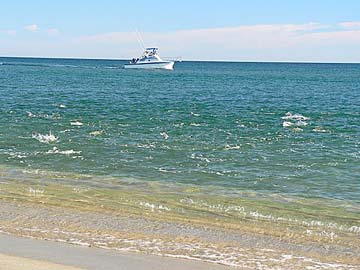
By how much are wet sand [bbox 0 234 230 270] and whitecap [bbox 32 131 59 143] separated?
18.0m

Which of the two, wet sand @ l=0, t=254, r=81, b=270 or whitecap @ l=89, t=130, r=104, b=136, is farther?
whitecap @ l=89, t=130, r=104, b=136

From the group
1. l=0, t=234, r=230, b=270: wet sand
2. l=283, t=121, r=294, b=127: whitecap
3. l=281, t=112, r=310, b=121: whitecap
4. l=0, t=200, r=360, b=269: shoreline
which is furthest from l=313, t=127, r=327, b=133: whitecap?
l=0, t=234, r=230, b=270: wet sand

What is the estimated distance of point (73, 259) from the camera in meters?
11.3

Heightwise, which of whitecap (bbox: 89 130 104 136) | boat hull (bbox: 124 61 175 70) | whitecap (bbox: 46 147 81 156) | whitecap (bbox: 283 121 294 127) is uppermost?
boat hull (bbox: 124 61 175 70)

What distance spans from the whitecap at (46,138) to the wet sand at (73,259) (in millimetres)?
17976

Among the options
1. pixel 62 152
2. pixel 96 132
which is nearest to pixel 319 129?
pixel 96 132

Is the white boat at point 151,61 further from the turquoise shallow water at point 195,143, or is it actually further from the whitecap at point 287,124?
the whitecap at point 287,124

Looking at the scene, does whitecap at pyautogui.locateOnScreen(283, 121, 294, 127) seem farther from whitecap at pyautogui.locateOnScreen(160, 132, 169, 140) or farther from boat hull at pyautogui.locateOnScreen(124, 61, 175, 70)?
boat hull at pyautogui.locateOnScreen(124, 61, 175, 70)

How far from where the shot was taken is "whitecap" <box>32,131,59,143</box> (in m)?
30.0

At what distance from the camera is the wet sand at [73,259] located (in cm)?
1077

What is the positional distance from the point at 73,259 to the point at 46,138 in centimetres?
→ 1997

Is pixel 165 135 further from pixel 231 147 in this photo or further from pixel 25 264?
pixel 25 264

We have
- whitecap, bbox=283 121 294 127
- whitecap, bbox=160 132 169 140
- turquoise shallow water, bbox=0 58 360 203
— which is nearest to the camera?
turquoise shallow water, bbox=0 58 360 203

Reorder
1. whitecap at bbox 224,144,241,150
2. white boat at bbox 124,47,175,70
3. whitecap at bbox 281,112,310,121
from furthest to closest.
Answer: white boat at bbox 124,47,175,70 < whitecap at bbox 281,112,310,121 < whitecap at bbox 224,144,241,150
